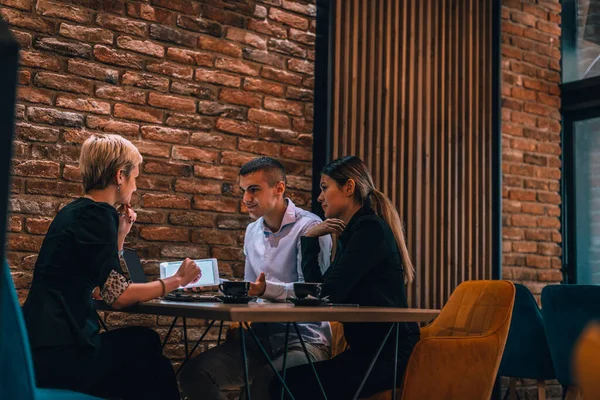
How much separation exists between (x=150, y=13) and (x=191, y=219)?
3.62 ft

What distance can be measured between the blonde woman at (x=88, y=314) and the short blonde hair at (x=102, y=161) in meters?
A: 0.15

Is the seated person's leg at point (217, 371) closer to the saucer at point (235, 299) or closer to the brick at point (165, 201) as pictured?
the saucer at point (235, 299)

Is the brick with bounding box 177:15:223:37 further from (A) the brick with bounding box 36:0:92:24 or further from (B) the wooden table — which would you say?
(B) the wooden table

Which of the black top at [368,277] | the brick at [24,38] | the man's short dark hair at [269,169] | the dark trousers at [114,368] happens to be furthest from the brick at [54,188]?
the black top at [368,277]

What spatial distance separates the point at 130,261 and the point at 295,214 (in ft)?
2.53

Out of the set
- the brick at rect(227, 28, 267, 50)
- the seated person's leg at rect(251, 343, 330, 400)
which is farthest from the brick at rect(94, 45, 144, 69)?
the seated person's leg at rect(251, 343, 330, 400)

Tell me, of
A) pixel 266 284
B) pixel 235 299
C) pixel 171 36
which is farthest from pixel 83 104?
pixel 235 299

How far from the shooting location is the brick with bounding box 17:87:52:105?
129 inches

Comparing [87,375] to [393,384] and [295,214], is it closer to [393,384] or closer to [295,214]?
[393,384]

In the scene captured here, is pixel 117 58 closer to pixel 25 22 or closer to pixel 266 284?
pixel 25 22

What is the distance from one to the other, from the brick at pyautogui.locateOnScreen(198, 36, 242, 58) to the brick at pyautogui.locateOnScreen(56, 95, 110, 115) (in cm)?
66

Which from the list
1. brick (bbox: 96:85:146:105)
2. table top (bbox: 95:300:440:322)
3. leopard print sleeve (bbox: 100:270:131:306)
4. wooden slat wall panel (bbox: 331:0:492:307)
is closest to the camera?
table top (bbox: 95:300:440:322)

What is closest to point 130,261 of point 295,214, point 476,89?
point 295,214

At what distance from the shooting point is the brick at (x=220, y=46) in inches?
150
